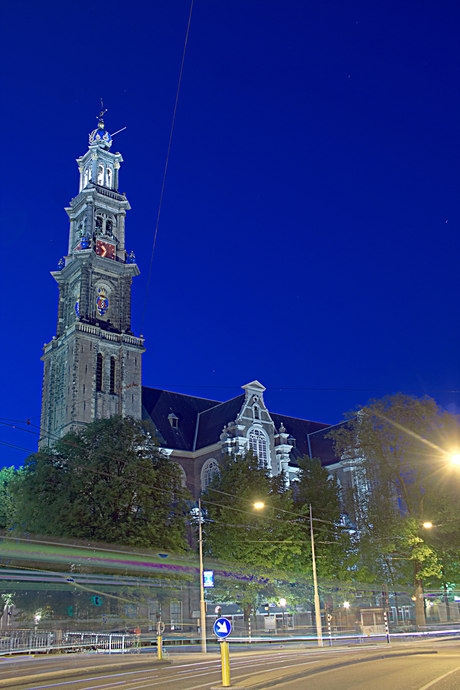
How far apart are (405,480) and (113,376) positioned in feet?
110

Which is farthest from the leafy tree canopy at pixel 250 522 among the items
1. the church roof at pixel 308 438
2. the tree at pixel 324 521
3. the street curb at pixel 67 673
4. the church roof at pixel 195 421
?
the church roof at pixel 308 438

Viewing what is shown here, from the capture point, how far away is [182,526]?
132ft

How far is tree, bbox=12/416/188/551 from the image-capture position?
36938 millimetres

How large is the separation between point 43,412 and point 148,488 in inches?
1138

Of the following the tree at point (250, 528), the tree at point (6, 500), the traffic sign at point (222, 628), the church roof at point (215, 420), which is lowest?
the traffic sign at point (222, 628)

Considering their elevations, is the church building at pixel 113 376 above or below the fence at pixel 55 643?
above

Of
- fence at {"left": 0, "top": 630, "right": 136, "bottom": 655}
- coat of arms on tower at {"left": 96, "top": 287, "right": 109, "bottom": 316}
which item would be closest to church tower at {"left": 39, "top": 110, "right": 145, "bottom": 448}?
coat of arms on tower at {"left": 96, "top": 287, "right": 109, "bottom": 316}

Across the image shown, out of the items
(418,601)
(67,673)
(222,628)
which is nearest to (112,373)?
(418,601)

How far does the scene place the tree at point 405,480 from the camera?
38.3 m

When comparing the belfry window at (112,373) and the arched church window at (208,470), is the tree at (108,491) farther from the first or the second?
the arched church window at (208,470)

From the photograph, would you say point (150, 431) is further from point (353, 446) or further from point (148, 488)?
point (353, 446)

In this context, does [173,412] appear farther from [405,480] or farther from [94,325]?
[405,480]

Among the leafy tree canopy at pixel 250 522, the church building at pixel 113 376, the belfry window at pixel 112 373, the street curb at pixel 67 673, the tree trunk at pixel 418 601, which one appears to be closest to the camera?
the street curb at pixel 67 673

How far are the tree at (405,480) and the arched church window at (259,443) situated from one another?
25.1 meters
